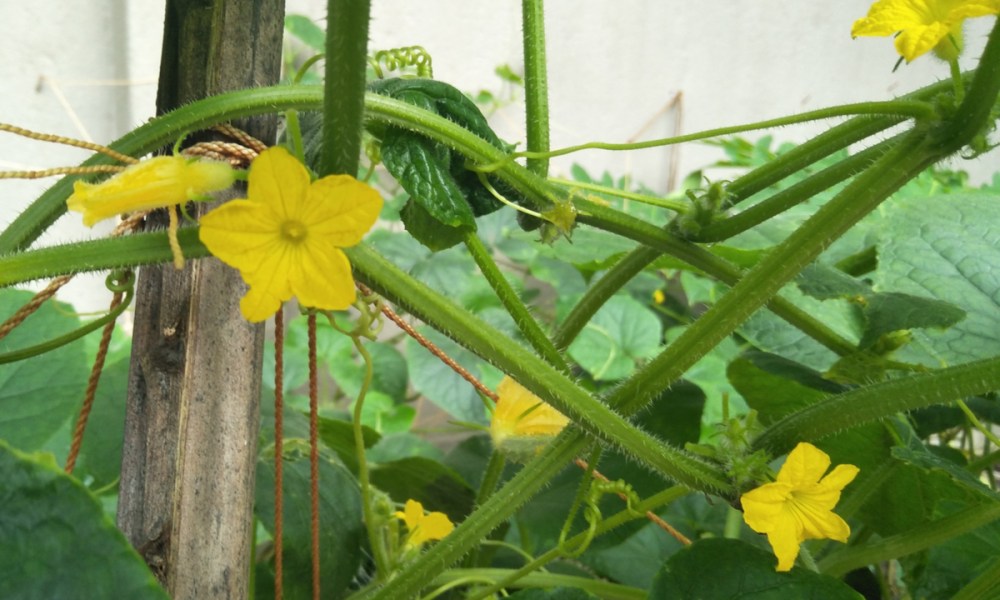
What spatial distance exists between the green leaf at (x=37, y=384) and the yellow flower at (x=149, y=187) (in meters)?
0.25

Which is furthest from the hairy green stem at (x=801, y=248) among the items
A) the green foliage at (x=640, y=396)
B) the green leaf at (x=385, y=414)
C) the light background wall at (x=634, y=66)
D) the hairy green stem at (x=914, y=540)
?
the light background wall at (x=634, y=66)

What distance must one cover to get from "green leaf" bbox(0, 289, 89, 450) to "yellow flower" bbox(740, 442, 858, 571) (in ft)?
1.48

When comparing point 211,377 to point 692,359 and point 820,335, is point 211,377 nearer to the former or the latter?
point 692,359

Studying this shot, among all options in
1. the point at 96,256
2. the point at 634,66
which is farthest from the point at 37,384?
the point at 634,66

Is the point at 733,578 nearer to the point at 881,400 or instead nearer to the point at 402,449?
the point at 881,400

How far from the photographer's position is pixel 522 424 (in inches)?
21.8

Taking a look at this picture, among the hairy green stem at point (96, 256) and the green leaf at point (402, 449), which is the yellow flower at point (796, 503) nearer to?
the hairy green stem at point (96, 256)

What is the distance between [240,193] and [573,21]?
1368 millimetres

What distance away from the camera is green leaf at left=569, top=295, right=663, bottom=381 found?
48.8 inches

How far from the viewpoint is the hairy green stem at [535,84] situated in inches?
19.4

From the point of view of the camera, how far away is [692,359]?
0.44 metres

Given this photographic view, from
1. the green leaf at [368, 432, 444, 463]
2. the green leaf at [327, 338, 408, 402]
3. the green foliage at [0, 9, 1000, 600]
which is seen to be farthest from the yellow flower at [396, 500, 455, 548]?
the green leaf at [327, 338, 408, 402]

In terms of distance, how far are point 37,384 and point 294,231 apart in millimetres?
396

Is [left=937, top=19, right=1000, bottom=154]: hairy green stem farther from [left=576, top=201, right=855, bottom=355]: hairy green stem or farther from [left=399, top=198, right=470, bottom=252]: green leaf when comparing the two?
[left=399, top=198, right=470, bottom=252]: green leaf
